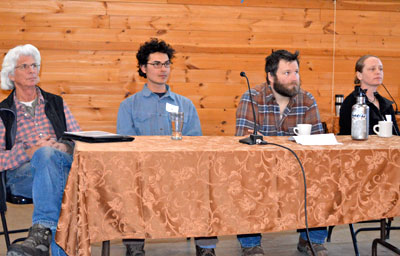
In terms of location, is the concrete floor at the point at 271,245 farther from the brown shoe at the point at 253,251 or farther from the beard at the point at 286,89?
the beard at the point at 286,89

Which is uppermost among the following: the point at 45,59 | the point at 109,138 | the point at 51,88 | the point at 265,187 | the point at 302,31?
the point at 302,31

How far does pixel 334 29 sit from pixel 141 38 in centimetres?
194

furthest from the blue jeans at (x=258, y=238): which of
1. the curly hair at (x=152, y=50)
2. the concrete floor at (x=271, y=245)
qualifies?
the curly hair at (x=152, y=50)

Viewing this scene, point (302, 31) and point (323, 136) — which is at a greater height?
point (302, 31)

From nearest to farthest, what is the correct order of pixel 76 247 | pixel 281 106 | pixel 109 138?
pixel 76 247
pixel 109 138
pixel 281 106

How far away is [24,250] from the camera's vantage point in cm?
188

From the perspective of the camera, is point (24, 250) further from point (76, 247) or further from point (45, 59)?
point (45, 59)

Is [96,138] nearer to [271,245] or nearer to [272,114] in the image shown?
[272,114]

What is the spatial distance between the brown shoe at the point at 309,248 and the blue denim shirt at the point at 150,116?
94 centimetres

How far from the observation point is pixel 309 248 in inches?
106

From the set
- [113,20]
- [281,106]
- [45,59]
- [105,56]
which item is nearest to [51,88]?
[45,59]

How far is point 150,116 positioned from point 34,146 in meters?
0.86

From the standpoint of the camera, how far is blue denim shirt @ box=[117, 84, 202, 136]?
9.72ft

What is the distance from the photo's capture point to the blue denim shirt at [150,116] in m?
2.96
